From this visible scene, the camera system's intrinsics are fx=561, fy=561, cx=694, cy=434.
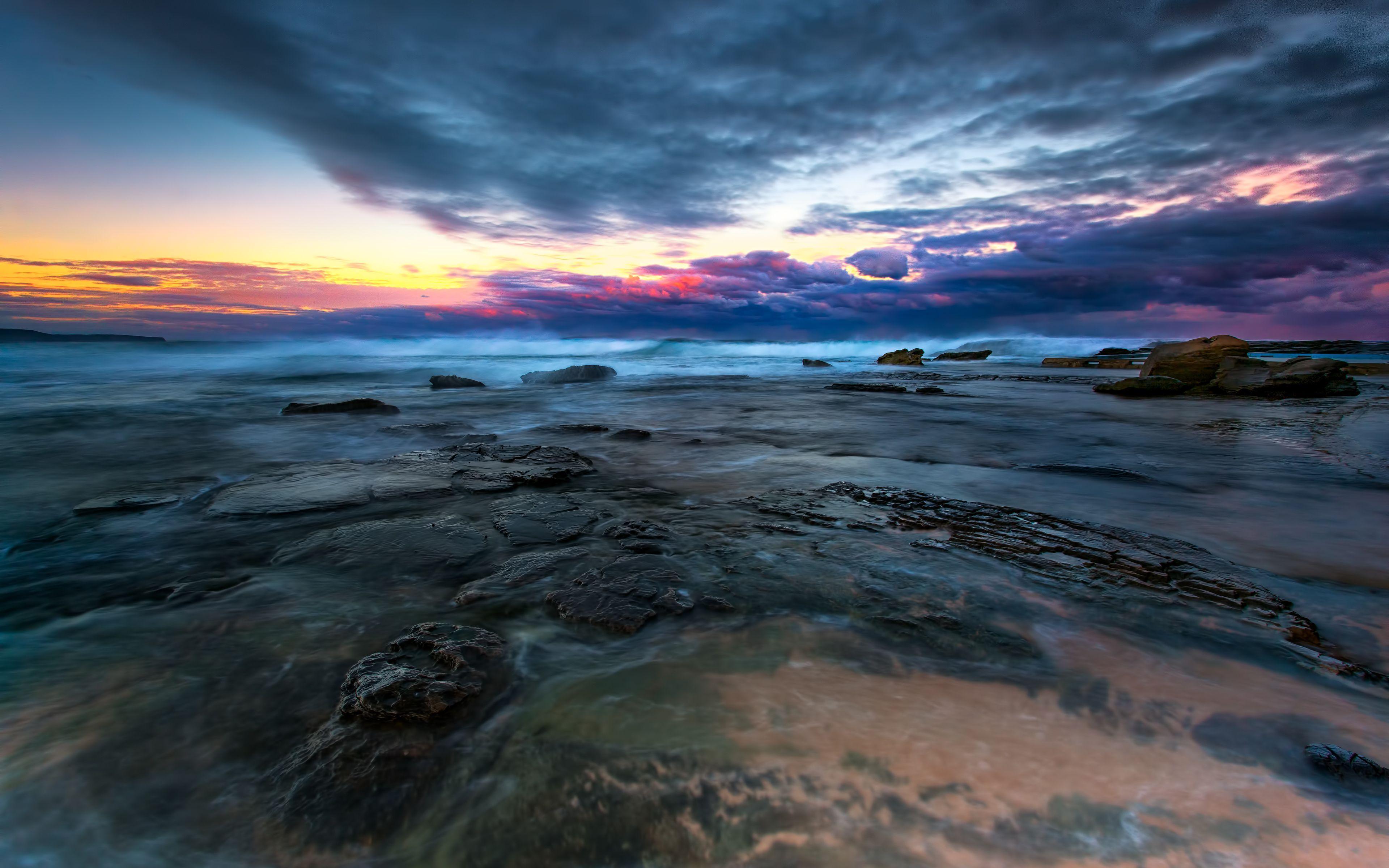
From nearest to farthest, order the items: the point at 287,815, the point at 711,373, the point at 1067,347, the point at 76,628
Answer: the point at 287,815 → the point at 76,628 → the point at 711,373 → the point at 1067,347

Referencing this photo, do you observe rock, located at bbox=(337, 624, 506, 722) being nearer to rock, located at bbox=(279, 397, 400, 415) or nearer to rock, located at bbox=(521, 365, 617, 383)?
rock, located at bbox=(279, 397, 400, 415)

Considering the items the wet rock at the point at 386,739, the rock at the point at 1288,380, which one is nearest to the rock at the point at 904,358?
the rock at the point at 1288,380

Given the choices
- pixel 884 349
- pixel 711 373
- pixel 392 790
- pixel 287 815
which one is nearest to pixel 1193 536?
pixel 392 790

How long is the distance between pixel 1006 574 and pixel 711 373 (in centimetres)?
2616

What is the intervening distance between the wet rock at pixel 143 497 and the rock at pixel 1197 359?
19.2m

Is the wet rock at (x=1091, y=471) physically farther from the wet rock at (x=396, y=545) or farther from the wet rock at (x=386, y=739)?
the wet rock at (x=386, y=739)

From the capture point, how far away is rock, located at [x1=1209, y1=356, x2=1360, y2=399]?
1288cm

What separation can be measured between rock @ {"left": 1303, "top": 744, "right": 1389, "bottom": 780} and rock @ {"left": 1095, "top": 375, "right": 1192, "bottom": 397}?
49.6 feet

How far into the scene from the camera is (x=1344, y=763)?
5.42 ft


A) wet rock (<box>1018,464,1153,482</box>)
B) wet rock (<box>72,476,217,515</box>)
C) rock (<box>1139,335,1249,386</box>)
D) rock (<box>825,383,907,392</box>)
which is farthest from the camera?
rock (<box>825,383,907,392</box>)

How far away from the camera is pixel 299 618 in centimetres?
261

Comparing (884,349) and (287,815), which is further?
(884,349)

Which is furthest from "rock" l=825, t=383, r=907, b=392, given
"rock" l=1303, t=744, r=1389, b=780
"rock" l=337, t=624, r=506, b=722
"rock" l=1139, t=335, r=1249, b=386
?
"rock" l=337, t=624, r=506, b=722

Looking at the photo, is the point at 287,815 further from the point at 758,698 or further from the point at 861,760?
the point at 861,760
